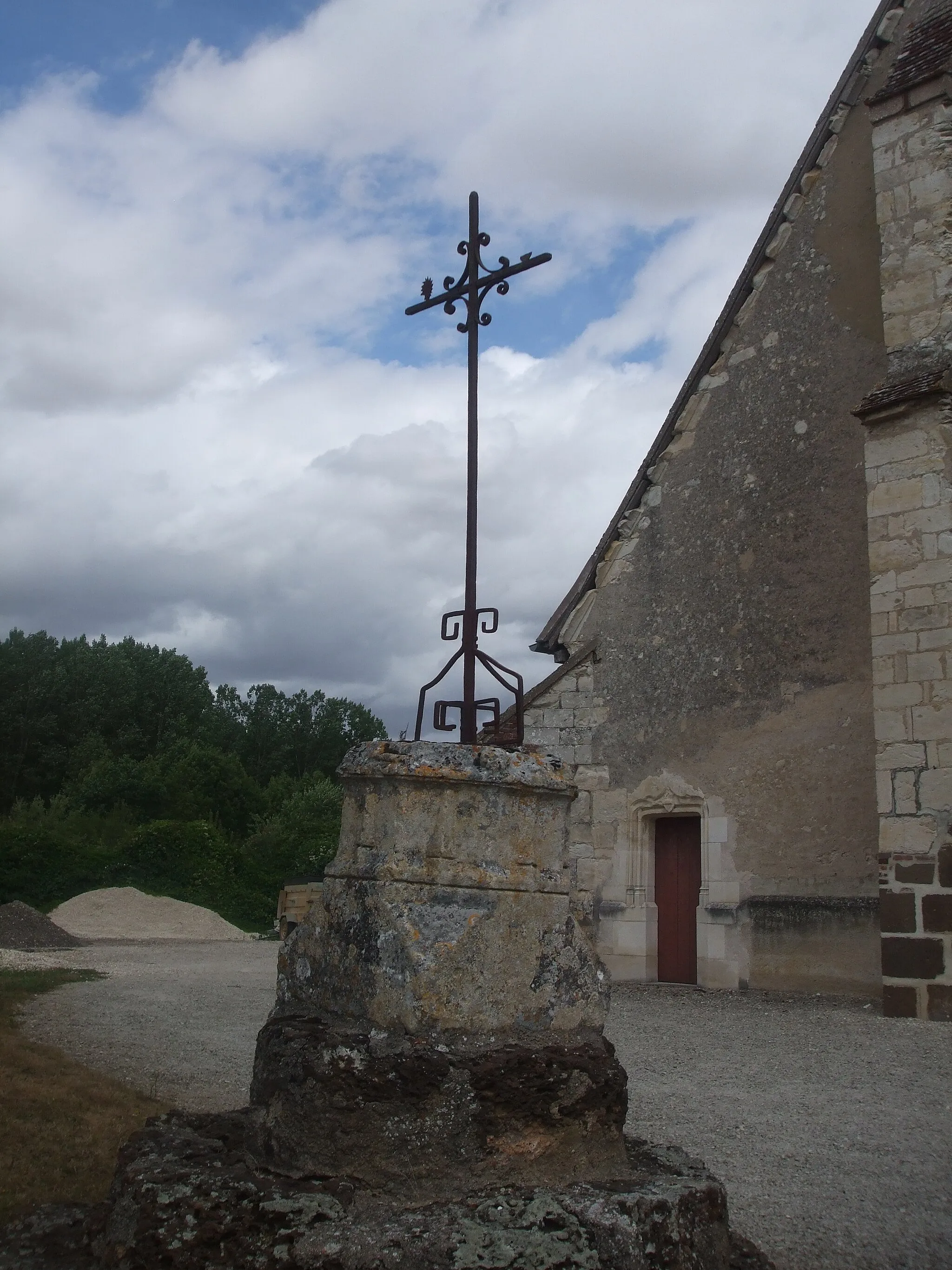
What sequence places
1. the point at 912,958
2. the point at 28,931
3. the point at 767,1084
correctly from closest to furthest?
the point at 767,1084 < the point at 912,958 < the point at 28,931

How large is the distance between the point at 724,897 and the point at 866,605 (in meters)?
3.08

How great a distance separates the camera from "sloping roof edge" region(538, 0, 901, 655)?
1129 cm

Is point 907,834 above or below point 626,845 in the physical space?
above

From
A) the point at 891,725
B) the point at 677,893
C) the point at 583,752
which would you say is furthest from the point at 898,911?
the point at 583,752

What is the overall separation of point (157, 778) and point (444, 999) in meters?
33.2

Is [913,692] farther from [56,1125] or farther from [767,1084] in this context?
[56,1125]

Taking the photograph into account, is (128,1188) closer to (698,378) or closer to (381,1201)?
(381,1201)

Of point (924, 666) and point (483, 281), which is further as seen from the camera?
point (924, 666)

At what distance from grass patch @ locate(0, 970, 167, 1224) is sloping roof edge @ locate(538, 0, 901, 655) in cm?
764

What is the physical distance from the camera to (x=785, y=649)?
1034 cm

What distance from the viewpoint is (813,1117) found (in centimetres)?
514

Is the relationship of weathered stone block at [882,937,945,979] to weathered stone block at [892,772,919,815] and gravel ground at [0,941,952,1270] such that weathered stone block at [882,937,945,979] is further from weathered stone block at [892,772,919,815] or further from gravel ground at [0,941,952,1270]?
weathered stone block at [892,772,919,815]

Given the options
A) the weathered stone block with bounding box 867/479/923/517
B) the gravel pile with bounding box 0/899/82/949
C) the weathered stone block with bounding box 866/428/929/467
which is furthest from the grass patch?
the gravel pile with bounding box 0/899/82/949

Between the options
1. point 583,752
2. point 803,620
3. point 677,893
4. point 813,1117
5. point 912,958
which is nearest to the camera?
point 813,1117
